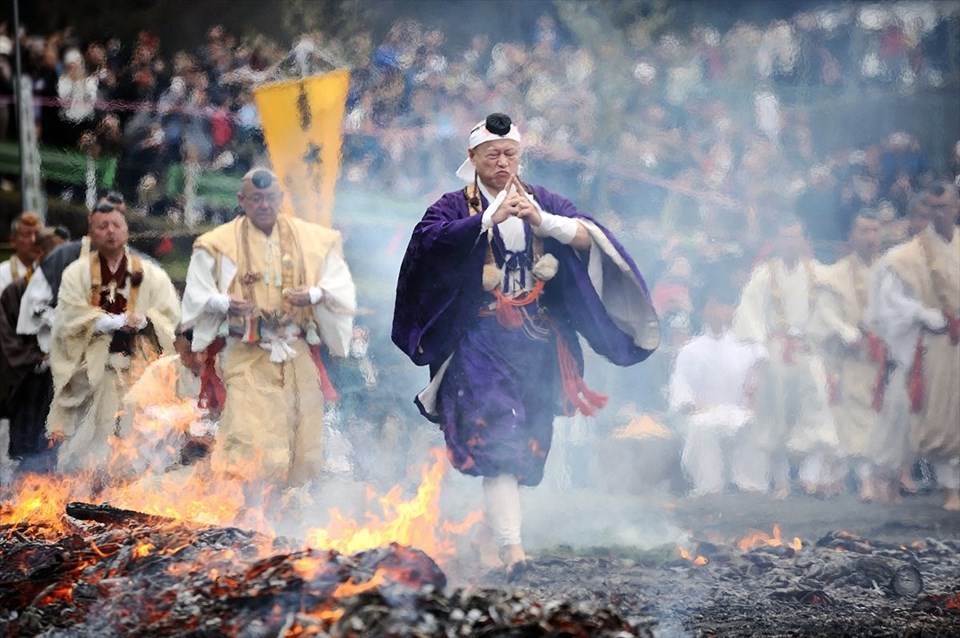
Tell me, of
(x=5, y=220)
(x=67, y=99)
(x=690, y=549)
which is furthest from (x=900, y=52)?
(x=5, y=220)

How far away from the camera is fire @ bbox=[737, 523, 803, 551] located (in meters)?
8.66

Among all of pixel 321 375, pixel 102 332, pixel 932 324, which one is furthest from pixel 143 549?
pixel 932 324

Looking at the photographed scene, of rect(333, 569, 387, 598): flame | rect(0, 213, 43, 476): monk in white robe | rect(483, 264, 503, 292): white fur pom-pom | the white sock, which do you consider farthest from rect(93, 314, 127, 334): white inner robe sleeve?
rect(333, 569, 387, 598): flame

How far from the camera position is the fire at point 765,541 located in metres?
8.66

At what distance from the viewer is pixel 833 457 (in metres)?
11.3

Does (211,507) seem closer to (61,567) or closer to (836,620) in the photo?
(61,567)

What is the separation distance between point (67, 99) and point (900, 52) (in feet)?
28.4

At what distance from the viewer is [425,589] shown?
5438mm

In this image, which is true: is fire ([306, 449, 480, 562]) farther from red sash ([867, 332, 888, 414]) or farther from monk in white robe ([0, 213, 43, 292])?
monk in white robe ([0, 213, 43, 292])

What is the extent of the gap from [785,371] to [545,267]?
4.62 meters

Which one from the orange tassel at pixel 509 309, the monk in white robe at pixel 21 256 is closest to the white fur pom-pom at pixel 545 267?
the orange tassel at pixel 509 309

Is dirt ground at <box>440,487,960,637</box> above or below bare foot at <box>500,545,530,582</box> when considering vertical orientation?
below

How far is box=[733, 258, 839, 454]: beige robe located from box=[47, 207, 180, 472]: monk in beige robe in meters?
4.75

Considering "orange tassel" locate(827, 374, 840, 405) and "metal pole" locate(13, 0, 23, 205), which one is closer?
"orange tassel" locate(827, 374, 840, 405)
